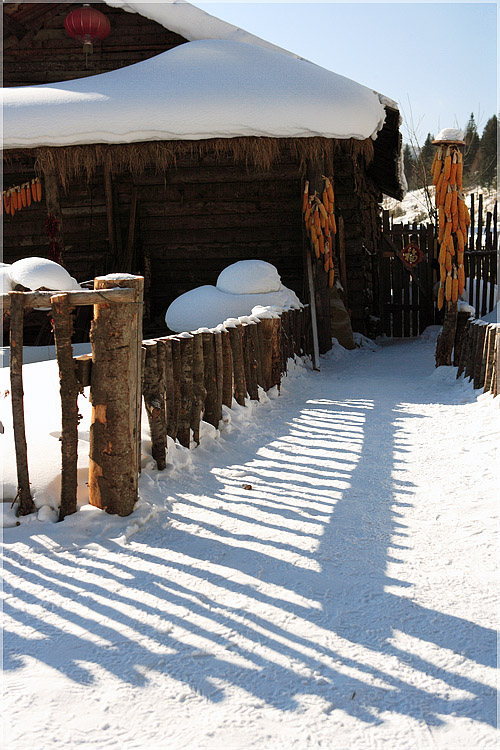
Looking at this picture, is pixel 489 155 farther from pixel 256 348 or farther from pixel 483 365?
pixel 256 348

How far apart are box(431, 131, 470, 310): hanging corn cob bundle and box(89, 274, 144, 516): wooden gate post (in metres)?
5.22

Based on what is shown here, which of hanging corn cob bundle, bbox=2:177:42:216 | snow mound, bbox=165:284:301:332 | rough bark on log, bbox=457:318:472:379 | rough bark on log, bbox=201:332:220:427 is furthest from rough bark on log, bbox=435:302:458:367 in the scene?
hanging corn cob bundle, bbox=2:177:42:216

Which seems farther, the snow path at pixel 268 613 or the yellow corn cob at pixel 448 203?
the yellow corn cob at pixel 448 203

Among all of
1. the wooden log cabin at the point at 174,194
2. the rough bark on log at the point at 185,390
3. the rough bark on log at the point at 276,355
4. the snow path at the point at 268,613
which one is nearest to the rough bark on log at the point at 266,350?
the rough bark on log at the point at 276,355

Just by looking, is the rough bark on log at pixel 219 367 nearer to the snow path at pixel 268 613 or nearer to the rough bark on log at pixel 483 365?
the snow path at pixel 268 613

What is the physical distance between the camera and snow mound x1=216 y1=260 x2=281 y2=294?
340 inches

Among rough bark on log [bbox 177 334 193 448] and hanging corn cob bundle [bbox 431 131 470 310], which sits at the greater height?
hanging corn cob bundle [bbox 431 131 470 310]

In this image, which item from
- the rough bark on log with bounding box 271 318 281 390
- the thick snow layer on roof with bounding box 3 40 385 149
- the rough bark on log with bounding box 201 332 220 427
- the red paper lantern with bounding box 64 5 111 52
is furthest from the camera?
the red paper lantern with bounding box 64 5 111 52

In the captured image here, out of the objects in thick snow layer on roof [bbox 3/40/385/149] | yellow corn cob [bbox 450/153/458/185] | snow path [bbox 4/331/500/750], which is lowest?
snow path [bbox 4/331/500/750]

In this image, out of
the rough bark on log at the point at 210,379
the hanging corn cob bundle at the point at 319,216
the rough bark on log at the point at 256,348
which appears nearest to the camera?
the rough bark on log at the point at 210,379

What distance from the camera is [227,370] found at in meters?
5.66

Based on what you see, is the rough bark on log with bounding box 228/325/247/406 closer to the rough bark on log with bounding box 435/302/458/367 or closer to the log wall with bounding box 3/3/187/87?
the rough bark on log with bounding box 435/302/458/367

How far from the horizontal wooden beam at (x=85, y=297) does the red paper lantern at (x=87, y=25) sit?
8848 millimetres

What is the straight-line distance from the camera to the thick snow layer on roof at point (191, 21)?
1079 cm
